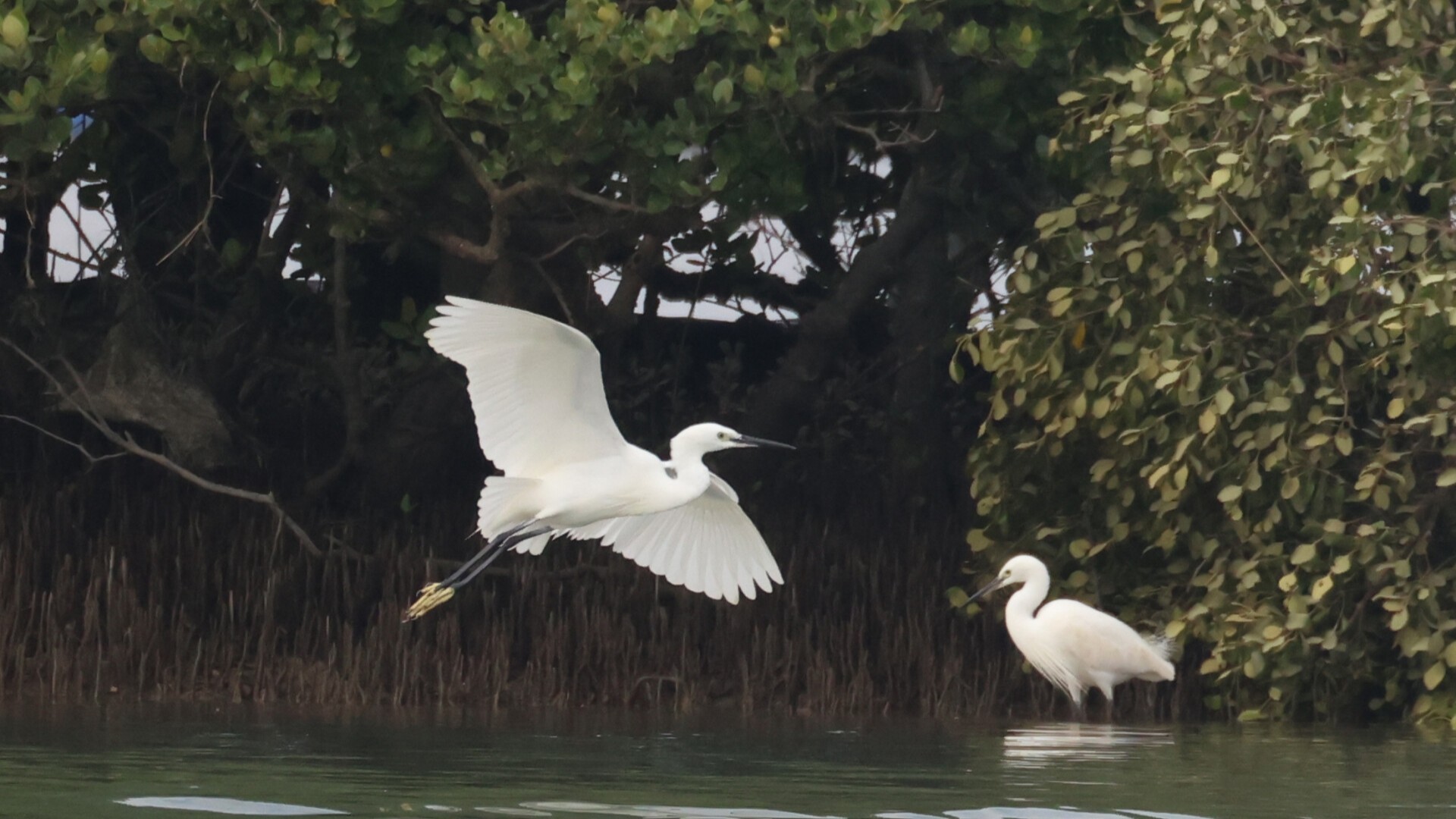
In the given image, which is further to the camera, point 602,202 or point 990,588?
point 990,588

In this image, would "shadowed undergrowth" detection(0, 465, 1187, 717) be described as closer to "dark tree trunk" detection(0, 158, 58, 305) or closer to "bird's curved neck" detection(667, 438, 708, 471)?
"dark tree trunk" detection(0, 158, 58, 305)

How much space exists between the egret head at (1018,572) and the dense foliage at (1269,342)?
195 mm

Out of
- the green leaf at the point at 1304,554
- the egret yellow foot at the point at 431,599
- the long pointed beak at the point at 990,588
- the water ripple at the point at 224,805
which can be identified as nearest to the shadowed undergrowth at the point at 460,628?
the long pointed beak at the point at 990,588

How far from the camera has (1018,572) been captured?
989cm

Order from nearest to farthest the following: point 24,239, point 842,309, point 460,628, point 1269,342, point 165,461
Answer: point 1269,342, point 165,461, point 460,628, point 842,309, point 24,239

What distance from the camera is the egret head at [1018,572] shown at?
9828 mm

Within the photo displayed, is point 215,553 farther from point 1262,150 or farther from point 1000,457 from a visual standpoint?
point 1262,150

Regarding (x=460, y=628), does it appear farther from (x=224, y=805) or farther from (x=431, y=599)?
(x=224, y=805)

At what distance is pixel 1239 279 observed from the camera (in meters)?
9.48

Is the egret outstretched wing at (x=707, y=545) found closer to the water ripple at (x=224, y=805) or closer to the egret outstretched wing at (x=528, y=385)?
the egret outstretched wing at (x=528, y=385)

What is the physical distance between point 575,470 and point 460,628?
8.51 feet

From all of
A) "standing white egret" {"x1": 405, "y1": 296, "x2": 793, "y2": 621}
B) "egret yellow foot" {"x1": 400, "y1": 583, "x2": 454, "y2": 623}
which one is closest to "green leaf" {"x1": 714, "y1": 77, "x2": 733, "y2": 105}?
"standing white egret" {"x1": 405, "y1": 296, "x2": 793, "y2": 621}

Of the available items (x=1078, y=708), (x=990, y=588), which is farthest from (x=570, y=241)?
(x=1078, y=708)

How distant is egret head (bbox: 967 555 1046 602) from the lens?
32.2ft
